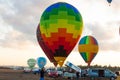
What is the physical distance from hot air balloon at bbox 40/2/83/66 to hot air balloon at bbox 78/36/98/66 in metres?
22.4

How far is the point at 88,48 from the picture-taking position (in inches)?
2589

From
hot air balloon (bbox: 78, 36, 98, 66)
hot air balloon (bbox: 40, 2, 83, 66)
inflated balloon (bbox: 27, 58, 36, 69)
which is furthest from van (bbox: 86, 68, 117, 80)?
inflated balloon (bbox: 27, 58, 36, 69)

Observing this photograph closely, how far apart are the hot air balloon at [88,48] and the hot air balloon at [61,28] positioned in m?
22.4

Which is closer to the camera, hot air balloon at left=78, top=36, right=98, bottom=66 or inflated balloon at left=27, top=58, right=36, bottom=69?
hot air balloon at left=78, top=36, right=98, bottom=66

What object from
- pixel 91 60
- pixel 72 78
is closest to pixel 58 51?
pixel 72 78

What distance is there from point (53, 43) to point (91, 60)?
24338 millimetres

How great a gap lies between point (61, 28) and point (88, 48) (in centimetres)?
2556

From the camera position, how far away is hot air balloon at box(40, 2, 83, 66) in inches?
1602

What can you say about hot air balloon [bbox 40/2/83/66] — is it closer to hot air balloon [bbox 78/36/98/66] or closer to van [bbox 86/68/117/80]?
van [bbox 86/68/117/80]

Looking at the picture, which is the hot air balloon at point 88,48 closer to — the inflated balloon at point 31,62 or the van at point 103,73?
the van at point 103,73

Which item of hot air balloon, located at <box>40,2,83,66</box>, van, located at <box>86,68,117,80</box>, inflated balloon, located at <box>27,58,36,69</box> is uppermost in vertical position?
inflated balloon, located at <box>27,58,36,69</box>

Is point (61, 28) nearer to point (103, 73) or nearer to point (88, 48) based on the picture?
point (103, 73)

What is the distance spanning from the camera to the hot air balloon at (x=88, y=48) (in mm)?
64688

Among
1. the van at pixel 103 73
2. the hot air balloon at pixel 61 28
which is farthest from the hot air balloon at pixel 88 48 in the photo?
the hot air balloon at pixel 61 28
